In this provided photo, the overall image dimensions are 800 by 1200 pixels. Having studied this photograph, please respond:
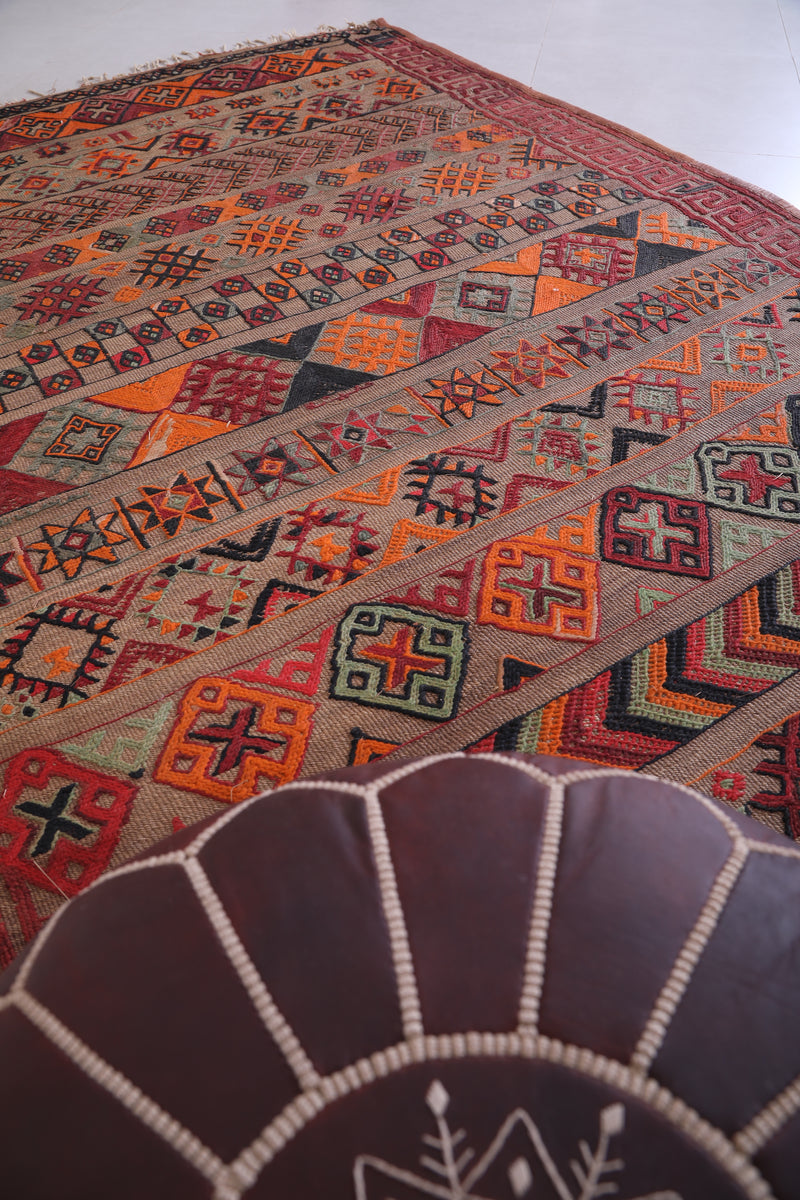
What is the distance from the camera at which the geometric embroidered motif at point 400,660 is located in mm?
1458

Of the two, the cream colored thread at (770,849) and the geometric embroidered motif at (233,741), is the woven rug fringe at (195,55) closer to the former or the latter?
the geometric embroidered motif at (233,741)

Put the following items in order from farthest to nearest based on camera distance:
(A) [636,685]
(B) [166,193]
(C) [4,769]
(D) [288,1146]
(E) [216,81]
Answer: (E) [216,81], (B) [166,193], (A) [636,685], (C) [4,769], (D) [288,1146]

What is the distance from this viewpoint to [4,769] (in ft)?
4.48

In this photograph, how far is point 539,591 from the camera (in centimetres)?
162

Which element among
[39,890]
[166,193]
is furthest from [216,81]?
[39,890]

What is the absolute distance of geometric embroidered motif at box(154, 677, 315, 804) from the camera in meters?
1.35

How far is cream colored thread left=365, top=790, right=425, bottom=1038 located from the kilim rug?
21.2 inches

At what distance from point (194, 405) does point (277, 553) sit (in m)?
0.56

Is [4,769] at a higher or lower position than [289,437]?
lower

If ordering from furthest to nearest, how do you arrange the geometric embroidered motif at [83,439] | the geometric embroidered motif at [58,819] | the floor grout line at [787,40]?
the floor grout line at [787,40] → the geometric embroidered motif at [83,439] → the geometric embroidered motif at [58,819]

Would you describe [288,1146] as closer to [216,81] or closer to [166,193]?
[166,193]

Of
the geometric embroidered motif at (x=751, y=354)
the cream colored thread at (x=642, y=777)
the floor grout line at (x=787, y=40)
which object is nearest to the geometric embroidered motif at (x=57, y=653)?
the cream colored thread at (x=642, y=777)

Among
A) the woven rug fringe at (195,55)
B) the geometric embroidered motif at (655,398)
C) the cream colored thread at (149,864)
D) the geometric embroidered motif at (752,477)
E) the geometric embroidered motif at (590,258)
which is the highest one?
the woven rug fringe at (195,55)

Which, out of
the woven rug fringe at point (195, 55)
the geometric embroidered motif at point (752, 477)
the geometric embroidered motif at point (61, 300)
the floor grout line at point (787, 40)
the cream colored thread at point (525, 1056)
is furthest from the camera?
the floor grout line at point (787, 40)
